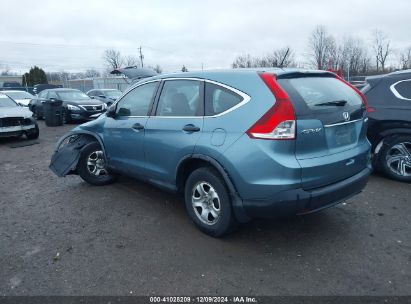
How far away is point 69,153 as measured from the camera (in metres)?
5.41

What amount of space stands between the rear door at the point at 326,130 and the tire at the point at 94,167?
3.41m

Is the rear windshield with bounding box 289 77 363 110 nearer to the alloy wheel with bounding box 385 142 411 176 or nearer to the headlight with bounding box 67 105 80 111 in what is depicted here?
the alloy wheel with bounding box 385 142 411 176

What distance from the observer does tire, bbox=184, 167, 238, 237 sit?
3.34m

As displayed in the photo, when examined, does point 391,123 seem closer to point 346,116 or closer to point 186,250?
point 346,116

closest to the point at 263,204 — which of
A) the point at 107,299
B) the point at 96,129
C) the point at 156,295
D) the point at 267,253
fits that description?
the point at 267,253

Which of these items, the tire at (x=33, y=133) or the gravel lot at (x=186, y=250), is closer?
the gravel lot at (x=186, y=250)

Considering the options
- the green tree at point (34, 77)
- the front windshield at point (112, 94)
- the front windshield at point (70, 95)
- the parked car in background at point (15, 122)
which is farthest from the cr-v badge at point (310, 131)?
the green tree at point (34, 77)

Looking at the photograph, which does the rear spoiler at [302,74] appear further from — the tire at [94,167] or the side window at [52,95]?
the side window at [52,95]

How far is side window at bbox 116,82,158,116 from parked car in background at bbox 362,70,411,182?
3496 millimetres

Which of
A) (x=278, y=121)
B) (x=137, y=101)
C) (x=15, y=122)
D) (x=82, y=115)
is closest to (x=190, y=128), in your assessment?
(x=278, y=121)

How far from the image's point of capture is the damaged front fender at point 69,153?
5.34 metres

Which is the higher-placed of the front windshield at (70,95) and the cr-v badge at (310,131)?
the front windshield at (70,95)

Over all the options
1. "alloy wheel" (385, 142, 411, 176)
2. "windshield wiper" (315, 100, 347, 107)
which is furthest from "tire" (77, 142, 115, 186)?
"alloy wheel" (385, 142, 411, 176)

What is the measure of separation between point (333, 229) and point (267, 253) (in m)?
0.94
